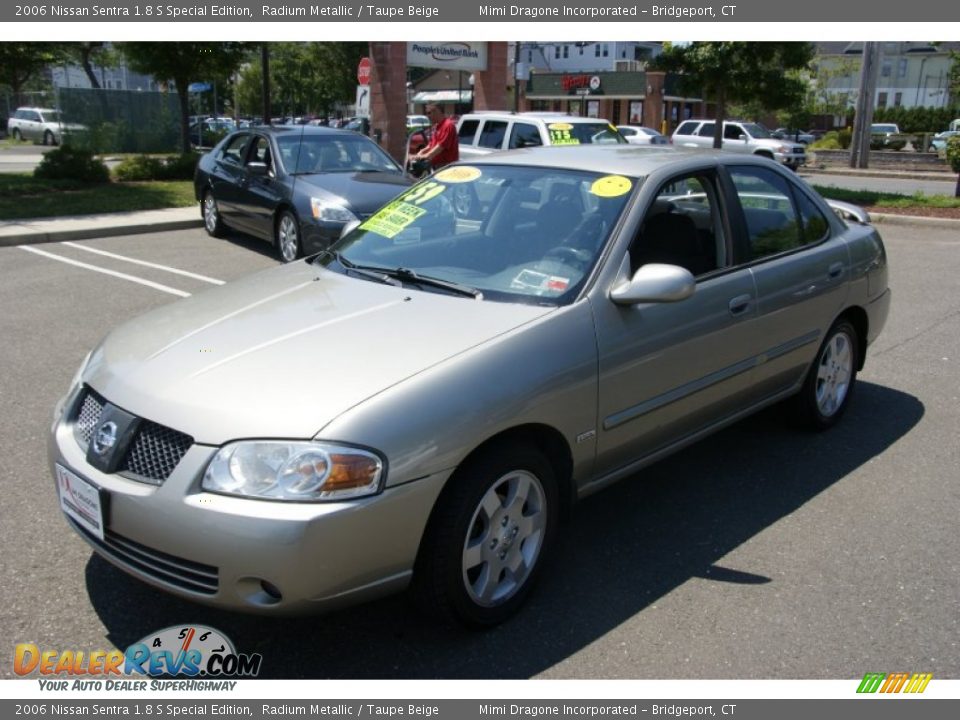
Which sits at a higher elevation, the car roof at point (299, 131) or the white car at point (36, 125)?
the car roof at point (299, 131)

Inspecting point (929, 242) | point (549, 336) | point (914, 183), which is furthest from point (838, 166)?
point (549, 336)

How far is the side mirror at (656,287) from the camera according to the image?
3520 mm

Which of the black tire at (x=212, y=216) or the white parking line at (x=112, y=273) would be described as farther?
the black tire at (x=212, y=216)

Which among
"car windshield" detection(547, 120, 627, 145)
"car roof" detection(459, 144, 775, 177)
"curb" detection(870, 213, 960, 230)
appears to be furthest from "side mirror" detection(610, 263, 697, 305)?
"curb" detection(870, 213, 960, 230)

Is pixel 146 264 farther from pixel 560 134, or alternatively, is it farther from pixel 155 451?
pixel 155 451

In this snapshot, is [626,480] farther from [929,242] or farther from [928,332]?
[929,242]

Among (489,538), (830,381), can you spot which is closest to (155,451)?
(489,538)

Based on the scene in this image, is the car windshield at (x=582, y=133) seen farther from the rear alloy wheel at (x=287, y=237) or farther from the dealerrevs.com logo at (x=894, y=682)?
the dealerrevs.com logo at (x=894, y=682)

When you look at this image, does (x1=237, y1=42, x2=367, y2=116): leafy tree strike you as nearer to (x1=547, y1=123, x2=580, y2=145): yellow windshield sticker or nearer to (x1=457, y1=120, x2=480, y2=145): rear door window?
(x1=457, y1=120, x2=480, y2=145): rear door window

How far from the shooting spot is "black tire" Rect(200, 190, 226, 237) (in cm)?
1216

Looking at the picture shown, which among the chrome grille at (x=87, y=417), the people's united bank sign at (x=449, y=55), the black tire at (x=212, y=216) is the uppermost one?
the people's united bank sign at (x=449, y=55)

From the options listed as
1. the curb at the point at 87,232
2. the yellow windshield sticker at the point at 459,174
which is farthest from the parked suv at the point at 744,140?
the yellow windshield sticker at the point at 459,174

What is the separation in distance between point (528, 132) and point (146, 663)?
11.5 m

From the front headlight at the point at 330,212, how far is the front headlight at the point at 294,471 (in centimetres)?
674
